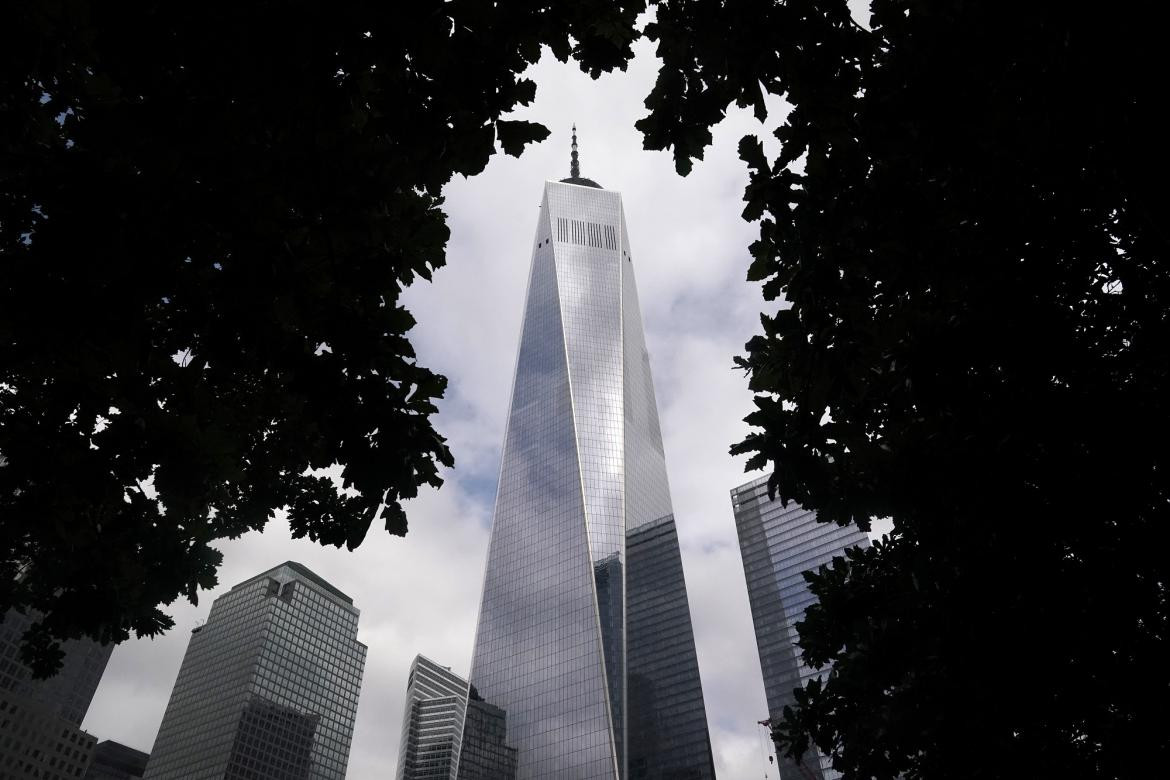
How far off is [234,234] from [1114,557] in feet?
23.4

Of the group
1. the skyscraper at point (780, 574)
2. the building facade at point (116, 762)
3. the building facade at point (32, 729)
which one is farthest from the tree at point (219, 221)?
the building facade at point (116, 762)

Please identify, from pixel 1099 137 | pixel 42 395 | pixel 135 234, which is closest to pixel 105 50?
pixel 135 234

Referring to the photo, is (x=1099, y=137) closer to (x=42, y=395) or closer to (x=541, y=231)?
(x=42, y=395)

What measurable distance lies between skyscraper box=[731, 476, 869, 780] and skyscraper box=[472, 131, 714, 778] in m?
20.7

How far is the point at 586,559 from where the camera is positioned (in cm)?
10381

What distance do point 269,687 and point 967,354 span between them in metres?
184

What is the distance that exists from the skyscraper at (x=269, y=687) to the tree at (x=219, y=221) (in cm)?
17117

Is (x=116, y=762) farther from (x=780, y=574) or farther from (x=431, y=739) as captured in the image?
(x=780, y=574)

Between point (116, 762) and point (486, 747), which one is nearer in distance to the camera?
point (486, 747)

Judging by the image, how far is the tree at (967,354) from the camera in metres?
4.56

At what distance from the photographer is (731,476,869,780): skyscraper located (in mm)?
120750

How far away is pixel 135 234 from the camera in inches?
146

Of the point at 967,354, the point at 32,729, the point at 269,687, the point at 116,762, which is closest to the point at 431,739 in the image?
the point at 269,687

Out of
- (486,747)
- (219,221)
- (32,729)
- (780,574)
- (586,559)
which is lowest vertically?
(219,221)
